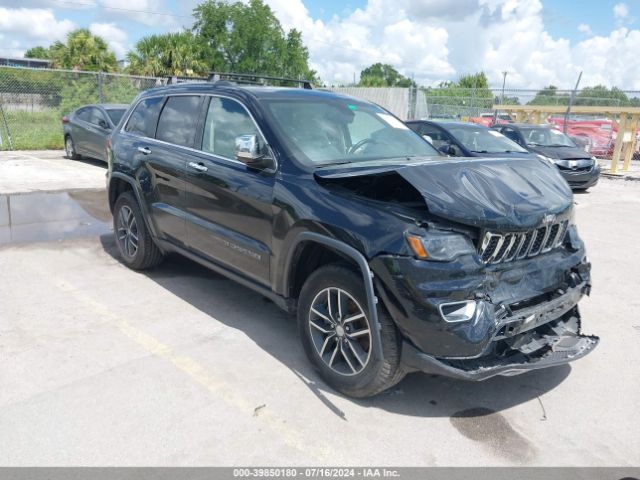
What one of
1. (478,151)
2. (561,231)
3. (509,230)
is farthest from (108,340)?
(478,151)

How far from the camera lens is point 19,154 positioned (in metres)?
15.6

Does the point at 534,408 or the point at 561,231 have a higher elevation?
the point at 561,231

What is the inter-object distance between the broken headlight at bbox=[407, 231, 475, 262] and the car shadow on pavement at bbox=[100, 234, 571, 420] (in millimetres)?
1061

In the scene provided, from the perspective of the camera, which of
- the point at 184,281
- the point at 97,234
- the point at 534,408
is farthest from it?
the point at 97,234

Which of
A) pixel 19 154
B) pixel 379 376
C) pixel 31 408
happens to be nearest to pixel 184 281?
pixel 31 408

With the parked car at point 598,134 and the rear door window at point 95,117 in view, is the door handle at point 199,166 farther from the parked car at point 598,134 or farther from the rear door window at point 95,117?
the parked car at point 598,134

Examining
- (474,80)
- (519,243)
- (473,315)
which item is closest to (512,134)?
(519,243)

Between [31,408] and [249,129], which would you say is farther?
[249,129]

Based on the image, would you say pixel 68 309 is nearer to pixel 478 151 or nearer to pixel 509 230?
pixel 509 230

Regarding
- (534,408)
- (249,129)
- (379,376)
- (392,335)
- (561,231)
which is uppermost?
(249,129)

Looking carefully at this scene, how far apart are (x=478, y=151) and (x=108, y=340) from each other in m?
7.67

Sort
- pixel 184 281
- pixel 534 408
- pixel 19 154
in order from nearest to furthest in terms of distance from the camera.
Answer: pixel 534 408 < pixel 184 281 < pixel 19 154

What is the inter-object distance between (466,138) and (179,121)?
664cm

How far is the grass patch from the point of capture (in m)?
17.0
